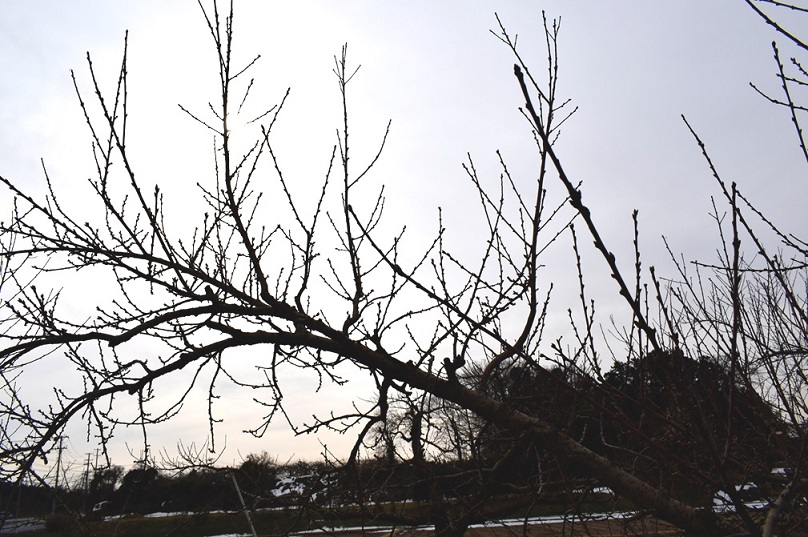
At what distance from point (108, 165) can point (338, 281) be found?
1.47 m

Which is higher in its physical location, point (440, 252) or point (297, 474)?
point (440, 252)

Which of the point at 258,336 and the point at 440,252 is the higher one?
the point at 440,252

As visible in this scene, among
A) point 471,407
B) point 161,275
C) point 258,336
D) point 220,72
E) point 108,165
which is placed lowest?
point 471,407

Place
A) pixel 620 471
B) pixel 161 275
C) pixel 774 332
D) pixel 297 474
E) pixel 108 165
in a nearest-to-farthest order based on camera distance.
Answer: pixel 620 471 → pixel 108 165 → pixel 161 275 → pixel 297 474 → pixel 774 332

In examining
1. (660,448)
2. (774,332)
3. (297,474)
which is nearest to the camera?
(660,448)

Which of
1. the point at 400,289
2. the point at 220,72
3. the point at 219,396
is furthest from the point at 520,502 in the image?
the point at 220,72

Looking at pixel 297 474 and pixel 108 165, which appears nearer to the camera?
pixel 108 165

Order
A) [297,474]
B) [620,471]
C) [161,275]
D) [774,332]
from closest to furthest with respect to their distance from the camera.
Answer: [620,471]
[161,275]
[297,474]
[774,332]

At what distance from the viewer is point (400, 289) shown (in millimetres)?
3287

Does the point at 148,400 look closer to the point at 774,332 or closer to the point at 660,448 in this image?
the point at 660,448

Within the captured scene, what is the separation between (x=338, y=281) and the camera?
3332 mm

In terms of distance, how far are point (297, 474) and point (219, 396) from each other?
1497 mm

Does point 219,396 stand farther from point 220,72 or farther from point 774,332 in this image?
point 774,332

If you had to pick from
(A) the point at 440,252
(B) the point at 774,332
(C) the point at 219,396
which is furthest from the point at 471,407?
(B) the point at 774,332
